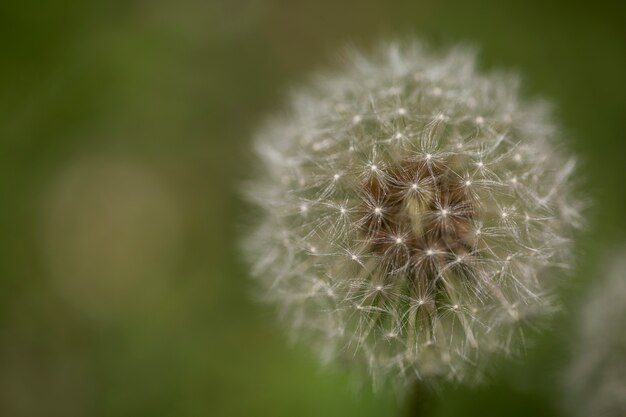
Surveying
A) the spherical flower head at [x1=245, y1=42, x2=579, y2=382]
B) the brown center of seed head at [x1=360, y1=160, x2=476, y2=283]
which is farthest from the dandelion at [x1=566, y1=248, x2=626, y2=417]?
the brown center of seed head at [x1=360, y1=160, x2=476, y2=283]

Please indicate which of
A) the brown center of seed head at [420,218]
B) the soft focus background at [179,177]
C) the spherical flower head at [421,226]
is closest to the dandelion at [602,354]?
the soft focus background at [179,177]

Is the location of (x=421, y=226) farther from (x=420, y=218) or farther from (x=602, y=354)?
(x=602, y=354)

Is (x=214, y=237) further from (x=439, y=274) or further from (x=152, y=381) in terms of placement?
(x=439, y=274)

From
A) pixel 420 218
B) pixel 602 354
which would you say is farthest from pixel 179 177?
pixel 602 354

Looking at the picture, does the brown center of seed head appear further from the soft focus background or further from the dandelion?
the soft focus background

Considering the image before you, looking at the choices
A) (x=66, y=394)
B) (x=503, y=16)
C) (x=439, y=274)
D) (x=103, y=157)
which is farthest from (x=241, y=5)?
(x=439, y=274)

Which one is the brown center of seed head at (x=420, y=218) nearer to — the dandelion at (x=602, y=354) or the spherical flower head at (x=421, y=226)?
the spherical flower head at (x=421, y=226)
